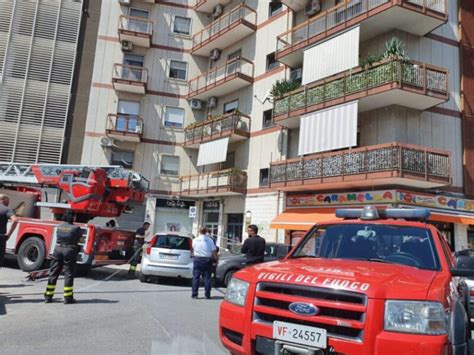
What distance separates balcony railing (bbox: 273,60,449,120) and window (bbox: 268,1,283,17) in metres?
7.91

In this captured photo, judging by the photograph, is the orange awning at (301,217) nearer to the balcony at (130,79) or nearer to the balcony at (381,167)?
the balcony at (381,167)

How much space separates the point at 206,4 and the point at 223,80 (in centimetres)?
752

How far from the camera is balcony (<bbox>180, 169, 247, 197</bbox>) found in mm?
23502

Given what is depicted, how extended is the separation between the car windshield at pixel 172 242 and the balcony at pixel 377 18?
38.6ft

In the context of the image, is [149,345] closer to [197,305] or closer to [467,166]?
[197,305]

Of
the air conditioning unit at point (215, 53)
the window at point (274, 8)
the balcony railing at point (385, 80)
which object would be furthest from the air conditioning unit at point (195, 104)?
the balcony railing at point (385, 80)

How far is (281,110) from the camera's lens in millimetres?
20578

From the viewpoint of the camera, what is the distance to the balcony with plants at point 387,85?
51.6 ft

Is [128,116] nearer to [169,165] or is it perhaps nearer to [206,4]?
[169,165]

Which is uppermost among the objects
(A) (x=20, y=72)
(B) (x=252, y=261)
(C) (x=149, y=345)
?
(A) (x=20, y=72)

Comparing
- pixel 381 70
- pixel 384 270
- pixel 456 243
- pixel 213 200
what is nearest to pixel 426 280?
pixel 384 270

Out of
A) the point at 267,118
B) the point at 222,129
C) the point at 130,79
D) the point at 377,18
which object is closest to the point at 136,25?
the point at 130,79

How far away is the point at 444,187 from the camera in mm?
16922

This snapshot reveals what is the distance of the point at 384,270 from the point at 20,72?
29178 mm
